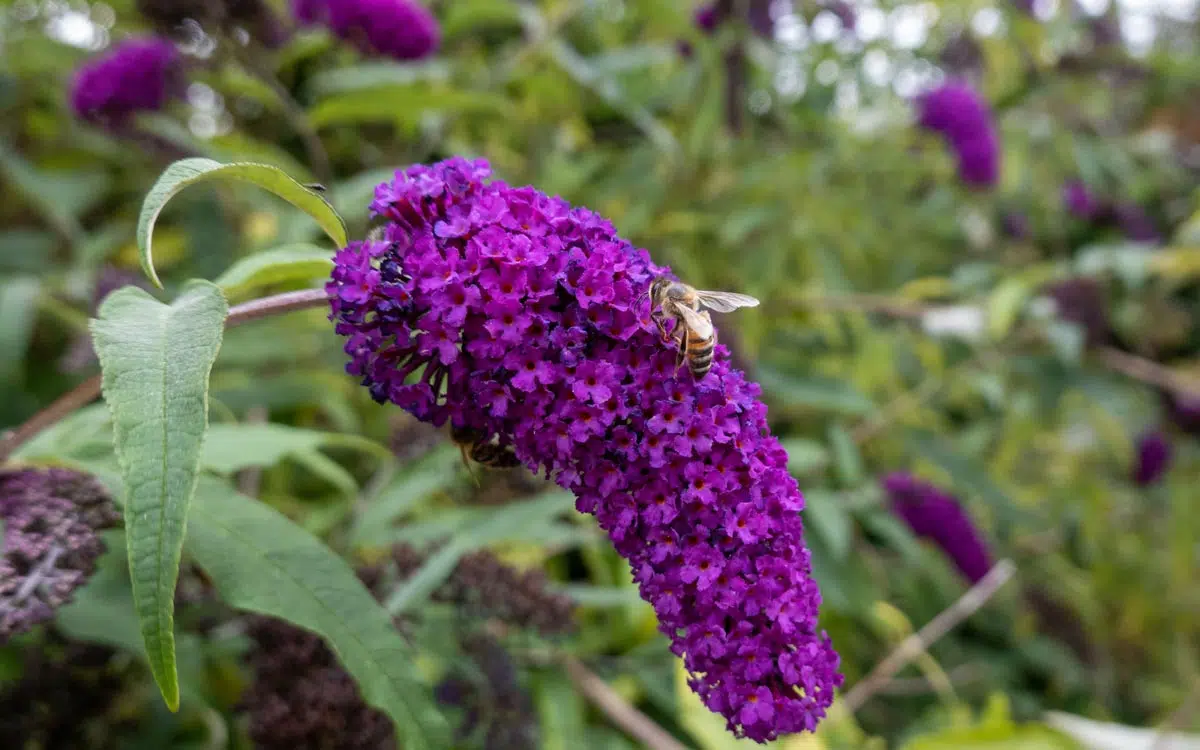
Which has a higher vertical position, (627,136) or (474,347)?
(627,136)

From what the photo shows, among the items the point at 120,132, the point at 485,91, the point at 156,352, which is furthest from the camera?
the point at 485,91

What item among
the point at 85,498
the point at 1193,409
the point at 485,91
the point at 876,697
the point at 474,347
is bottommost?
the point at 876,697

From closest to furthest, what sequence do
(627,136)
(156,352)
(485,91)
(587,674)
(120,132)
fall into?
(156,352)
(587,674)
(120,132)
(485,91)
(627,136)

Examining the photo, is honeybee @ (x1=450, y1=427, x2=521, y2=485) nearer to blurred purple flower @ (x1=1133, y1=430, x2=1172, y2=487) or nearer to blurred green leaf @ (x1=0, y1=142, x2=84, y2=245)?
blurred green leaf @ (x1=0, y1=142, x2=84, y2=245)

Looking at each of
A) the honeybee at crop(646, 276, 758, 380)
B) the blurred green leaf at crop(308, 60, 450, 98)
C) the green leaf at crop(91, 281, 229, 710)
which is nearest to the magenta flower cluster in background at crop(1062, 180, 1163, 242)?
the blurred green leaf at crop(308, 60, 450, 98)

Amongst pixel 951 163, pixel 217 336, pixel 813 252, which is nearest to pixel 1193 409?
pixel 951 163

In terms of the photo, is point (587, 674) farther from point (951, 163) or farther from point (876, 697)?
point (951, 163)
